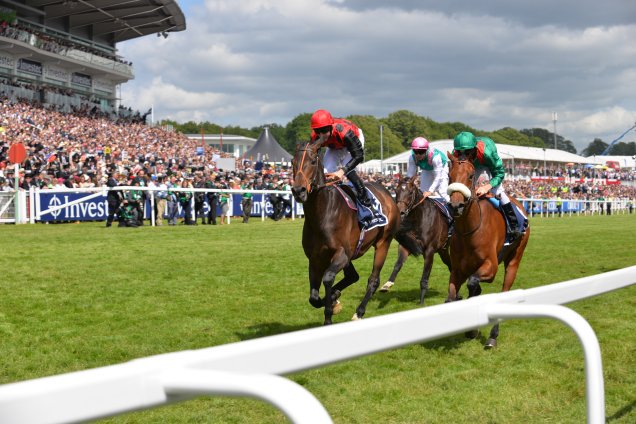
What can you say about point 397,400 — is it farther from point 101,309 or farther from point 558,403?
point 101,309

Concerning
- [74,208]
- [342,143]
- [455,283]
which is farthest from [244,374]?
[74,208]

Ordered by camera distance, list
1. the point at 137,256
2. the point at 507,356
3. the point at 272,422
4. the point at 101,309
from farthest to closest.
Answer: the point at 137,256, the point at 101,309, the point at 507,356, the point at 272,422

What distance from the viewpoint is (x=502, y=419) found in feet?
13.3

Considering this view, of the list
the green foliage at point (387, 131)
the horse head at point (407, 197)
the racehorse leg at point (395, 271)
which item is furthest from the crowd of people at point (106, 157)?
the green foliage at point (387, 131)

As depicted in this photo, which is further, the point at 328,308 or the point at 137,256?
the point at 137,256

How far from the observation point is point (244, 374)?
134 centimetres

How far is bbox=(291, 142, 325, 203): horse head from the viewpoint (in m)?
6.13

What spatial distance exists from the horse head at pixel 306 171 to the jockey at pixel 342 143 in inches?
9.2

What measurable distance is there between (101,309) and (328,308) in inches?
104

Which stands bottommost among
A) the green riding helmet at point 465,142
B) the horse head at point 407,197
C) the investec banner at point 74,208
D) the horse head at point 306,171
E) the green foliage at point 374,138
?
the investec banner at point 74,208

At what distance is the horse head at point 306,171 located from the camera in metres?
6.13

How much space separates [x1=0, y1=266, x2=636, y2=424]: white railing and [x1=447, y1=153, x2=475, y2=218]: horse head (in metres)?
3.87

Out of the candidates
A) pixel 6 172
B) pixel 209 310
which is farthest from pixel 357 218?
pixel 6 172

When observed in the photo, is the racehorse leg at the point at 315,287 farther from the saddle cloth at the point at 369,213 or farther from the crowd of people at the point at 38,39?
the crowd of people at the point at 38,39
